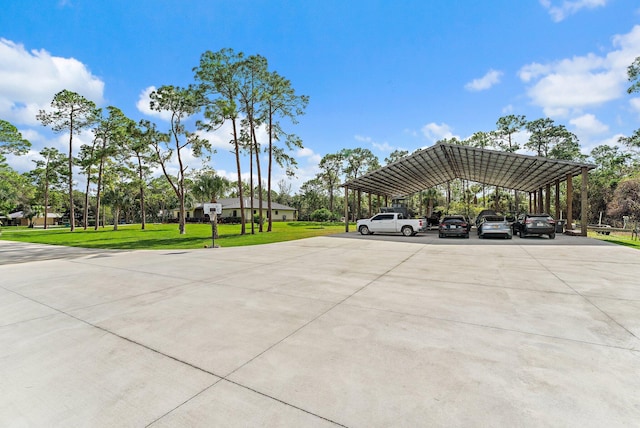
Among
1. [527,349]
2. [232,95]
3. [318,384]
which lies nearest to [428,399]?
[318,384]

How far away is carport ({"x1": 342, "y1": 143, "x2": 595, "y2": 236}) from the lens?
18653 mm

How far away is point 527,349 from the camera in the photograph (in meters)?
3.30

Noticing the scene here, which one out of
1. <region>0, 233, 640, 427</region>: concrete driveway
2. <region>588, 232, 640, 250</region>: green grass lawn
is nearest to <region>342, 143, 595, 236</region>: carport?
<region>588, 232, 640, 250</region>: green grass lawn

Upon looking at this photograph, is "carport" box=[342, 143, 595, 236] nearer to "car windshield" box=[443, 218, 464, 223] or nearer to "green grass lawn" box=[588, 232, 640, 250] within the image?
"green grass lawn" box=[588, 232, 640, 250]

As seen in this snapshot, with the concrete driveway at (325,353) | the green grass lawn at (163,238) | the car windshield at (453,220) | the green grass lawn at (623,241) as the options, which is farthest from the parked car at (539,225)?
the green grass lawn at (163,238)

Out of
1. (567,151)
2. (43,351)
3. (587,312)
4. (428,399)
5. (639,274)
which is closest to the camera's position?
(428,399)

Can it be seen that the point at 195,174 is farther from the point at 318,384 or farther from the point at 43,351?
the point at 318,384

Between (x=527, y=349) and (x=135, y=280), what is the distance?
8222mm

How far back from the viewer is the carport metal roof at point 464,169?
770 inches

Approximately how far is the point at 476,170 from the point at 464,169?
42.8 inches

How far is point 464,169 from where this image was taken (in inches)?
1141

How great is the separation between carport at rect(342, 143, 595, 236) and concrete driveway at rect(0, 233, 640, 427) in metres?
14.3

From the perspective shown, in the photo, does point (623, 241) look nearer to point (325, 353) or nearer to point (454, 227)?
point (454, 227)

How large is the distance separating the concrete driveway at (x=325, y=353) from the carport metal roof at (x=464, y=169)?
602 inches
